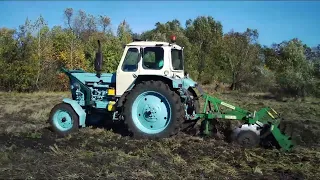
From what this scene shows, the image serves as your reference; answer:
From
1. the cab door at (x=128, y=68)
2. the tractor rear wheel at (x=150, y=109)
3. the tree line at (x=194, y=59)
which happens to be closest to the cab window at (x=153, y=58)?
the cab door at (x=128, y=68)

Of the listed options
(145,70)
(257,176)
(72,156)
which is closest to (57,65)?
(145,70)

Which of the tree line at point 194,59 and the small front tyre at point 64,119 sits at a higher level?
the tree line at point 194,59

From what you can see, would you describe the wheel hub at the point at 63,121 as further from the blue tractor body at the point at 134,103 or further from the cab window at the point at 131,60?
the cab window at the point at 131,60

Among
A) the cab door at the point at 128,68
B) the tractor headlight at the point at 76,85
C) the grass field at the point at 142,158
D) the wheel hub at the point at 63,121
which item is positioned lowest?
the grass field at the point at 142,158

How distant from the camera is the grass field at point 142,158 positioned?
5395 mm

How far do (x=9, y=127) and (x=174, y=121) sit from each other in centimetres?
453

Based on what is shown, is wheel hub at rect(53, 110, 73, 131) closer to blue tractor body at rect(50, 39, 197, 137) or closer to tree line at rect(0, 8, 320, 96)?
blue tractor body at rect(50, 39, 197, 137)

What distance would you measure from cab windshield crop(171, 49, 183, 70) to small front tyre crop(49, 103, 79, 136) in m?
2.78

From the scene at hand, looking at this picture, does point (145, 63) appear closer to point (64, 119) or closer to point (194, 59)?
point (64, 119)

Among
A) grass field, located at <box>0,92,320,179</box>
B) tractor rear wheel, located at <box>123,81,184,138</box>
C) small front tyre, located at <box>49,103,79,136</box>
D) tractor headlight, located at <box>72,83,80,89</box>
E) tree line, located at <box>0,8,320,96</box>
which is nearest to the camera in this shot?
grass field, located at <box>0,92,320,179</box>

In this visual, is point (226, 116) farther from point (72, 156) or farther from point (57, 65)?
point (57, 65)

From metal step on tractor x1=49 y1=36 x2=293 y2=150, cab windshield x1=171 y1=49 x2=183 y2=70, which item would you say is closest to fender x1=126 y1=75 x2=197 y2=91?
metal step on tractor x1=49 y1=36 x2=293 y2=150

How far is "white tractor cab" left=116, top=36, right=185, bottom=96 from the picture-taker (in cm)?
848

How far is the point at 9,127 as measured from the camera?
9.40m
